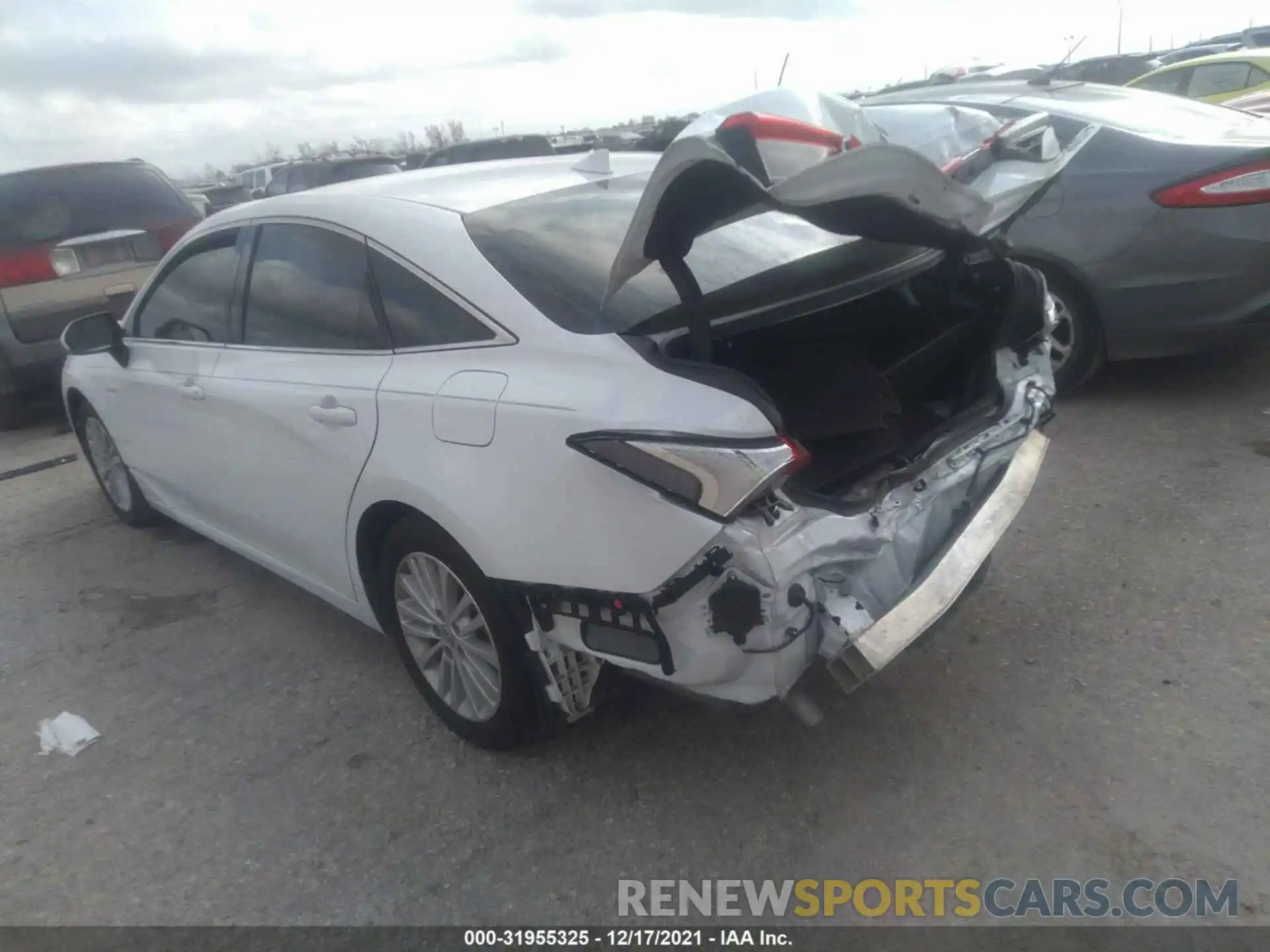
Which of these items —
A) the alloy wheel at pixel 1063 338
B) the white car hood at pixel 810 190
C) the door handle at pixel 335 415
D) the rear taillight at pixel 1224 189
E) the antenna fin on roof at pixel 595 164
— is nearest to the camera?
the white car hood at pixel 810 190

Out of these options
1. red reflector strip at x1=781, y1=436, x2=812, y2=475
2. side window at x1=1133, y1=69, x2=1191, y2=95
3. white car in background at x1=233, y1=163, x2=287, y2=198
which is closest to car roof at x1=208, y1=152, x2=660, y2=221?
red reflector strip at x1=781, y1=436, x2=812, y2=475

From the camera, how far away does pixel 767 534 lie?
2.23 meters

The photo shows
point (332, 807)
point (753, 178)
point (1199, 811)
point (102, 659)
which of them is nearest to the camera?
point (753, 178)

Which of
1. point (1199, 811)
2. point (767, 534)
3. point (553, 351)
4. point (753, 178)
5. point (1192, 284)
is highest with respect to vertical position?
point (753, 178)

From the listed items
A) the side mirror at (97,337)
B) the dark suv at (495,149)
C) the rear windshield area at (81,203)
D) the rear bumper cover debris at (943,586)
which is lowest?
the rear bumper cover debris at (943,586)

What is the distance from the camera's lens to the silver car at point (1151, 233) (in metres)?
4.61

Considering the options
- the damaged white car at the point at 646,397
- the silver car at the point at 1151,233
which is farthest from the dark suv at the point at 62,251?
the silver car at the point at 1151,233

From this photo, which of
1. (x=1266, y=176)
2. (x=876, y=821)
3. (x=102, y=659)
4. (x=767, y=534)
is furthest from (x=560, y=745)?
(x=1266, y=176)

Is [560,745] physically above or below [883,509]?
below

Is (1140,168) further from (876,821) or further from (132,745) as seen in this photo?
(132,745)

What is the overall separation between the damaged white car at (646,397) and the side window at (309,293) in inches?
0.5

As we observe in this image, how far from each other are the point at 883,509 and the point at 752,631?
502 millimetres

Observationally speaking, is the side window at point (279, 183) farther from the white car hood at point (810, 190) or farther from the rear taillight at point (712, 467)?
the rear taillight at point (712, 467)

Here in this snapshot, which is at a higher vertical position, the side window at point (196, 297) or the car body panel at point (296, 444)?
the side window at point (196, 297)
